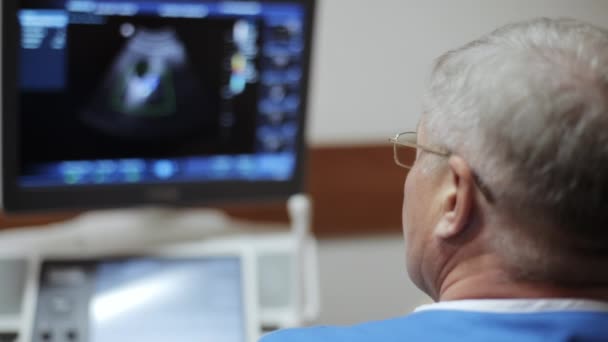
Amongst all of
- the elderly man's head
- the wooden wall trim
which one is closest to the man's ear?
the elderly man's head

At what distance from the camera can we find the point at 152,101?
5.00 feet

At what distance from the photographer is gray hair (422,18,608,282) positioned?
77 centimetres

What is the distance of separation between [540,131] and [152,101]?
2.99 feet

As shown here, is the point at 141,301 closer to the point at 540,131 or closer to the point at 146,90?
the point at 146,90

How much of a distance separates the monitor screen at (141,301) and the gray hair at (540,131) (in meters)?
0.76

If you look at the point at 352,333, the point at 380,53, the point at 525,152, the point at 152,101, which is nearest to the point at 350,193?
the point at 380,53

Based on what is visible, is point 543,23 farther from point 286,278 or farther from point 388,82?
point 388,82

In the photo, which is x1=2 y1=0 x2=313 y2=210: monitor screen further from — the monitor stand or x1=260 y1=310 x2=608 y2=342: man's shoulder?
x1=260 y1=310 x2=608 y2=342: man's shoulder

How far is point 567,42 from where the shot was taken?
32.0 inches

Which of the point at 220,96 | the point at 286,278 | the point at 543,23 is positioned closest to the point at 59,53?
the point at 220,96

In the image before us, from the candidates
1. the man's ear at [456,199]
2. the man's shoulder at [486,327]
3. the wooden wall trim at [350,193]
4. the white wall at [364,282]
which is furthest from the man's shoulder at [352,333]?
the white wall at [364,282]

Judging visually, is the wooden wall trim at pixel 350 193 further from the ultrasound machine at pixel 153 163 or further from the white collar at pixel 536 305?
the white collar at pixel 536 305

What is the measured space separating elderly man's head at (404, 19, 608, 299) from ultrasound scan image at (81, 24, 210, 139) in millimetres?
731

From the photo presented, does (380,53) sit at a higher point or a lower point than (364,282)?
higher
